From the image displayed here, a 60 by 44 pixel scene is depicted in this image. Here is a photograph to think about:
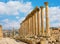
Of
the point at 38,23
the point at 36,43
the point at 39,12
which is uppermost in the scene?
the point at 39,12

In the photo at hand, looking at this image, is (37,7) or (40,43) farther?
(37,7)

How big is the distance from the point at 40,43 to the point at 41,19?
20.5m

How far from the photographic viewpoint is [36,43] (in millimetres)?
16188

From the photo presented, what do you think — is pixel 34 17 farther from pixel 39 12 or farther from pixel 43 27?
pixel 43 27

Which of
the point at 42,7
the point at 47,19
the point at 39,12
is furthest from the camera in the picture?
the point at 39,12

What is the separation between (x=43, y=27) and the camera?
35438mm

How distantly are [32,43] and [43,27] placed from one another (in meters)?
19.7

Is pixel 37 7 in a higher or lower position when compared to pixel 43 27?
higher

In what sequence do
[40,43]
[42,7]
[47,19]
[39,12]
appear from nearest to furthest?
[40,43], [47,19], [42,7], [39,12]

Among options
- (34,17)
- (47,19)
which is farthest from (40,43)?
(34,17)

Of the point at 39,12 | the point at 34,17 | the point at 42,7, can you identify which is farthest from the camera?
the point at 34,17

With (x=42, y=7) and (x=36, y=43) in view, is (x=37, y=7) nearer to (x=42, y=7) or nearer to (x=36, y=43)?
(x=42, y=7)

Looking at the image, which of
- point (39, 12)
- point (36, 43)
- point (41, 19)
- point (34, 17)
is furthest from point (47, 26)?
point (36, 43)

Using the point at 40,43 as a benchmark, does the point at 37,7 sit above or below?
above
